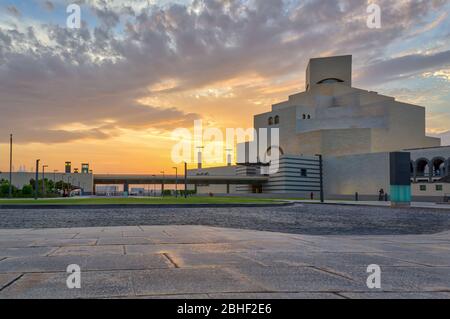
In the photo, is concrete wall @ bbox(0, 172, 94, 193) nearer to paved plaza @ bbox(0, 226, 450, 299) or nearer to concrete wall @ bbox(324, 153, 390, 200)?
concrete wall @ bbox(324, 153, 390, 200)

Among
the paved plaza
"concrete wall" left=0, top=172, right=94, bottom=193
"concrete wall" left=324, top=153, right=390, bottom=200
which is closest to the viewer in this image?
the paved plaza

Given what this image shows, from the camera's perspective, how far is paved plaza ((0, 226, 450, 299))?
532cm

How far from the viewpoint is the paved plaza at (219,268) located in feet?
17.4

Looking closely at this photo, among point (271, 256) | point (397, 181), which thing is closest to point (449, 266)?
point (271, 256)

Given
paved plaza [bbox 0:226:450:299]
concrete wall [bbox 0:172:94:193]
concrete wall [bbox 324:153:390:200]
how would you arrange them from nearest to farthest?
paved plaza [bbox 0:226:450:299]
concrete wall [bbox 324:153:390:200]
concrete wall [bbox 0:172:94:193]

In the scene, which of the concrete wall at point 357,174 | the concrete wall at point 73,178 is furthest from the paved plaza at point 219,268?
the concrete wall at point 73,178

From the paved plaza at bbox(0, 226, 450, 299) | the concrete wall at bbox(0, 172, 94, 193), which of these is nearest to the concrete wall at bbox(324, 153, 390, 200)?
the paved plaza at bbox(0, 226, 450, 299)

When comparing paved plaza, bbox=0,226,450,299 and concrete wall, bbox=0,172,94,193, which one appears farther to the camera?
concrete wall, bbox=0,172,94,193

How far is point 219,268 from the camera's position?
6.89 metres

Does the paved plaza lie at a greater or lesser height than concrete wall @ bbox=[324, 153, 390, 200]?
lesser
